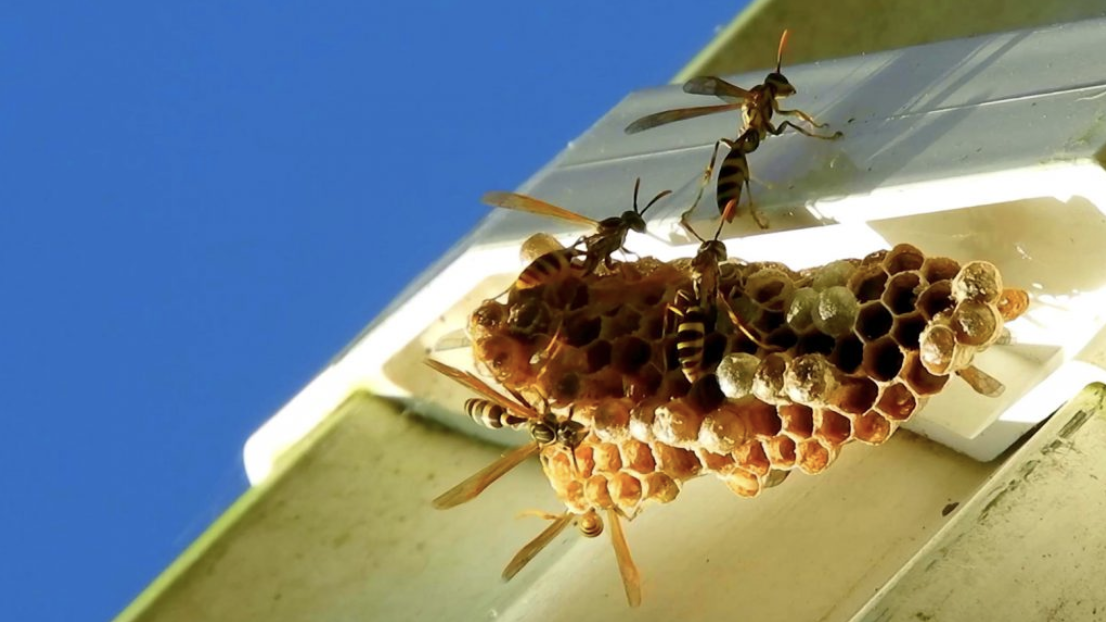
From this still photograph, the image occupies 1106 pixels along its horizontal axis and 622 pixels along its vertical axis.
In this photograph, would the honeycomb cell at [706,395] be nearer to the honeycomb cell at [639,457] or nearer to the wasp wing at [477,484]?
the honeycomb cell at [639,457]

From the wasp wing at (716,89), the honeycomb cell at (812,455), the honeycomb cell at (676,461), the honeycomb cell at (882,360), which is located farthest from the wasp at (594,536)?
the wasp wing at (716,89)

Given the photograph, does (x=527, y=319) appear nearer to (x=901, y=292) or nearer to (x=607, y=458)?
(x=607, y=458)

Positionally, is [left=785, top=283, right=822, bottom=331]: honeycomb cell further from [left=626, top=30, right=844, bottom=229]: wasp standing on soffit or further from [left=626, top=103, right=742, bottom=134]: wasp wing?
[left=626, top=103, right=742, bottom=134]: wasp wing

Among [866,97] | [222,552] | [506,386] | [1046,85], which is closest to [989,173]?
[1046,85]

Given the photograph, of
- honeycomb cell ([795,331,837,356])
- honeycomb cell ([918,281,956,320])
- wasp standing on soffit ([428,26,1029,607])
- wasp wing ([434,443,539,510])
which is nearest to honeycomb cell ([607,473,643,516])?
wasp standing on soffit ([428,26,1029,607])

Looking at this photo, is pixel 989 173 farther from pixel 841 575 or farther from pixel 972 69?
pixel 841 575

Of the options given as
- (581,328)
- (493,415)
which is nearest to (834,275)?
(581,328)
